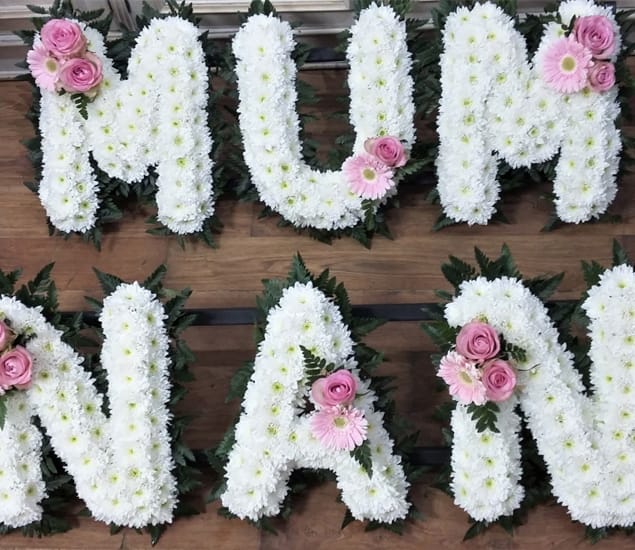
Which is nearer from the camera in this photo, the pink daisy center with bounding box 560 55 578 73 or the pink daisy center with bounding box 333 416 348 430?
the pink daisy center with bounding box 333 416 348 430

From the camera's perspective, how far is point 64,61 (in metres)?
2.12

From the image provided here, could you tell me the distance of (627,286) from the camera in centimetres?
176

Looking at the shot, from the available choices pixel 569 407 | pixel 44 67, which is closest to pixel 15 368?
pixel 44 67

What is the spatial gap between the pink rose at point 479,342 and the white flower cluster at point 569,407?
0.07 m

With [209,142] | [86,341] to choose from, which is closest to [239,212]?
[209,142]

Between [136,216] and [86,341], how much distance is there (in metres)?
0.51

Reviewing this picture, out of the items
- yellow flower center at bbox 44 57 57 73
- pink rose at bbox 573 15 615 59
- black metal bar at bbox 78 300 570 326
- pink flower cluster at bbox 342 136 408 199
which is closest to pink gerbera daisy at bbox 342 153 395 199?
pink flower cluster at bbox 342 136 408 199

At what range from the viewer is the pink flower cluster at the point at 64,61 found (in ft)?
6.90

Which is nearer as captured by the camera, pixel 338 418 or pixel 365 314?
pixel 338 418

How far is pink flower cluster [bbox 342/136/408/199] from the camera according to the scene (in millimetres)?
2039

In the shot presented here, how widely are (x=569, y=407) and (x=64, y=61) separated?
1.43 metres

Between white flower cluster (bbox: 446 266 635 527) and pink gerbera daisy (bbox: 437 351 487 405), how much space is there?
0.25ft

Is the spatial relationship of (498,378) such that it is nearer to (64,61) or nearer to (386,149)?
(386,149)

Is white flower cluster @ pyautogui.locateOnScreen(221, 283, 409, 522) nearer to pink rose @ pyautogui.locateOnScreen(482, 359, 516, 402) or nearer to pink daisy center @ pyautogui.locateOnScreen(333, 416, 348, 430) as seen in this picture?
pink daisy center @ pyautogui.locateOnScreen(333, 416, 348, 430)
